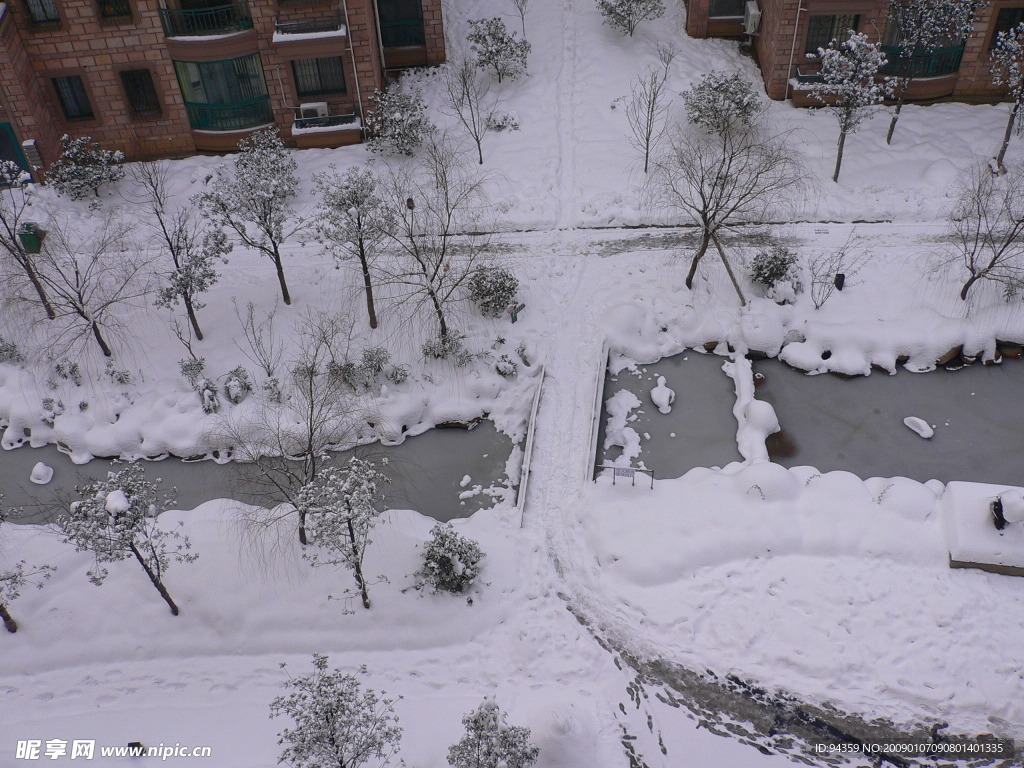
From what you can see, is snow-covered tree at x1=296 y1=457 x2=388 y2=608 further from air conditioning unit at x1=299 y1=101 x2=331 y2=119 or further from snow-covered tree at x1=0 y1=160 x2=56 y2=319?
air conditioning unit at x1=299 y1=101 x2=331 y2=119

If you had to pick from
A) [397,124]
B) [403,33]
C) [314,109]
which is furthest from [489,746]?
[403,33]

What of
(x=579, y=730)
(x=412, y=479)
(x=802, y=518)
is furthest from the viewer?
(x=412, y=479)

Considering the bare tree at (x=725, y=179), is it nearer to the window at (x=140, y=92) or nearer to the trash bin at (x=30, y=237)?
the window at (x=140, y=92)

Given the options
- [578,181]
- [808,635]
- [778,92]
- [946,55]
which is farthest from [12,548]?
[946,55]

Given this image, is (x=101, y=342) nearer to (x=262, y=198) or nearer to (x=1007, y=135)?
(x=262, y=198)

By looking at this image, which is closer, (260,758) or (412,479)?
(260,758)

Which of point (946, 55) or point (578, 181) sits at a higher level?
point (946, 55)

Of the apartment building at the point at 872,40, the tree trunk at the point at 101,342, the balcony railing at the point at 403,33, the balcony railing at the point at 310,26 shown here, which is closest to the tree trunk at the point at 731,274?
the apartment building at the point at 872,40

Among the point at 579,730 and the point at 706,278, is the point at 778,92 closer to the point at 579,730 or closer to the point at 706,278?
the point at 706,278
